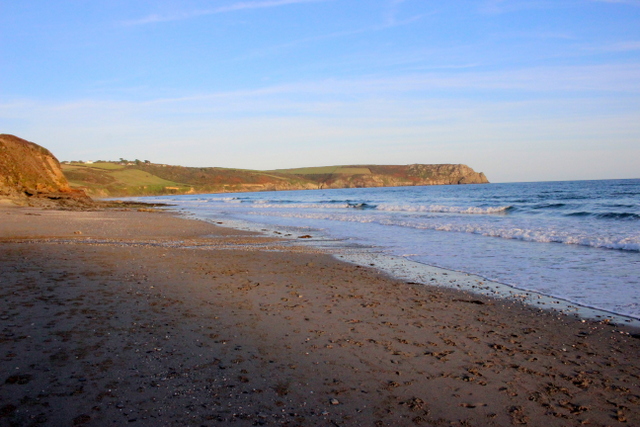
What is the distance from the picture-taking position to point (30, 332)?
16.3 ft

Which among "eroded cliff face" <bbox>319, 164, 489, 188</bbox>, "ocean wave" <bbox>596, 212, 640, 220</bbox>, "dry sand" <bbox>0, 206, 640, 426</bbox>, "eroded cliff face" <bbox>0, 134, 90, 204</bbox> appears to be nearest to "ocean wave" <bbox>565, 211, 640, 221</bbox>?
"ocean wave" <bbox>596, 212, 640, 220</bbox>

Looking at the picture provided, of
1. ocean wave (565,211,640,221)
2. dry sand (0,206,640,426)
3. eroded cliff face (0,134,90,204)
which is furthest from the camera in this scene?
eroded cliff face (0,134,90,204)

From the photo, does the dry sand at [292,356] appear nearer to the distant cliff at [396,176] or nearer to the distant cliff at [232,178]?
the distant cliff at [232,178]

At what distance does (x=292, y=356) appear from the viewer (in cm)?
468

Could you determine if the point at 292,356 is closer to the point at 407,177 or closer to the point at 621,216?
the point at 621,216

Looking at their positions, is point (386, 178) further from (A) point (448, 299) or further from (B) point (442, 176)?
(A) point (448, 299)

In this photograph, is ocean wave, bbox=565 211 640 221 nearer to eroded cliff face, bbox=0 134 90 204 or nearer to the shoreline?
the shoreline

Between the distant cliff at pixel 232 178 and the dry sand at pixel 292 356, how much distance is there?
84.6 m

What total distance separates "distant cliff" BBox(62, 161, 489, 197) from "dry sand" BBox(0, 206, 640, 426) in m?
→ 84.6

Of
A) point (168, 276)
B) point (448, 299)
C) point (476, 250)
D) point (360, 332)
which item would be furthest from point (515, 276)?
point (168, 276)

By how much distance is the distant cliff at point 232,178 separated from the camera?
100312 mm

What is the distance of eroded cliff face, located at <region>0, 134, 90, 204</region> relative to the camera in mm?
36031

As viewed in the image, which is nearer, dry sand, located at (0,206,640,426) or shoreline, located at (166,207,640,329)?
dry sand, located at (0,206,640,426)

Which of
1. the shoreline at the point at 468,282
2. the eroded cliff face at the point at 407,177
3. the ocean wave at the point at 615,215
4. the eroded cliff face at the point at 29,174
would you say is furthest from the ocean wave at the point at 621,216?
the eroded cliff face at the point at 407,177
